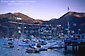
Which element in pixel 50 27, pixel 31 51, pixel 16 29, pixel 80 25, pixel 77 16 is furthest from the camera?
pixel 16 29

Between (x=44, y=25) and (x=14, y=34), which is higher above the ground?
(x=44, y=25)

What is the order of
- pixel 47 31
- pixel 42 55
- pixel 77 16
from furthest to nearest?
pixel 47 31, pixel 77 16, pixel 42 55

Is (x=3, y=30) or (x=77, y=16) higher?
(x=77, y=16)

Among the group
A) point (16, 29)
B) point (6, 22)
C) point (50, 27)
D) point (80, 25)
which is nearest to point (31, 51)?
point (80, 25)

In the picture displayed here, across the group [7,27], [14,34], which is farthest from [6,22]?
[14,34]

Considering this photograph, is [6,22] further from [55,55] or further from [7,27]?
[55,55]

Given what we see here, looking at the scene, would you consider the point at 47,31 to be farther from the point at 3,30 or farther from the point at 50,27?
the point at 3,30

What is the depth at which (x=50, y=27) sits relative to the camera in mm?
168875

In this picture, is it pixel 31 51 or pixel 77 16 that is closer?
pixel 31 51

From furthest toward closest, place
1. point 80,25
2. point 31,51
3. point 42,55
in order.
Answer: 1. point 80,25
2. point 31,51
3. point 42,55

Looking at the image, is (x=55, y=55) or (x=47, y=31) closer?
(x=55, y=55)

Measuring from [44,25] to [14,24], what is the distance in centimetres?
4598

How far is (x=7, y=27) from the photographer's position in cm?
18662

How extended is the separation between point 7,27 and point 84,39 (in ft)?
511
